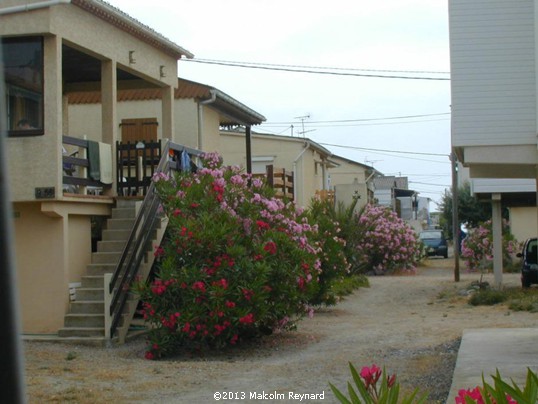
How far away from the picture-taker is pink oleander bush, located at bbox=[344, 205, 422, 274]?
32.7 m

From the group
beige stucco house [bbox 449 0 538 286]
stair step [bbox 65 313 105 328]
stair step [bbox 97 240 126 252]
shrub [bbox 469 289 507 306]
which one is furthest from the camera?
shrub [bbox 469 289 507 306]

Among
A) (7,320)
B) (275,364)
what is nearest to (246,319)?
(275,364)

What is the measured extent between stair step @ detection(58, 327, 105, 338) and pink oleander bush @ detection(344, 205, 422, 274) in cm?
1942

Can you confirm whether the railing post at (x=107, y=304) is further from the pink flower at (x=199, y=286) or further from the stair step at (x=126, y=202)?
the stair step at (x=126, y=202)

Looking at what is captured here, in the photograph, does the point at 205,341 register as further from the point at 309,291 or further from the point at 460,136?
the point at 460,136

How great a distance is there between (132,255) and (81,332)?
149cm

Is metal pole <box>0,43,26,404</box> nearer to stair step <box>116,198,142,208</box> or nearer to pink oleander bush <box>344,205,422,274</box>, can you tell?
stair step <box>116,198,142,208</box>

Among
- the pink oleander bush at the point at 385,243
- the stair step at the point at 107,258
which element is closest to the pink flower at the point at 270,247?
the stair step at the point at 107,258

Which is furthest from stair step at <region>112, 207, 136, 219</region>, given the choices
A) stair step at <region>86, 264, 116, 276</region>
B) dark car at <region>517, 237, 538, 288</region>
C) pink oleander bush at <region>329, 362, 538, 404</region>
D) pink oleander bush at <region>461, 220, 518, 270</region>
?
pink oleander bush at <region>461, 220, 518, 270</region>

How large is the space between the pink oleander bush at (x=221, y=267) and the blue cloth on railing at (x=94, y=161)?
72.4 inches

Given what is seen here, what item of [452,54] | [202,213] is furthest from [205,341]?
[452,54]

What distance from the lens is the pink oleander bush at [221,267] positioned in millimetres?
11789

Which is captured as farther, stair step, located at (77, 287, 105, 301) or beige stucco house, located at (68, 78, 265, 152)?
beige stucco house, located at (68, 78, 265, 152)

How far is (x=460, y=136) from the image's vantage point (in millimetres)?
13797
